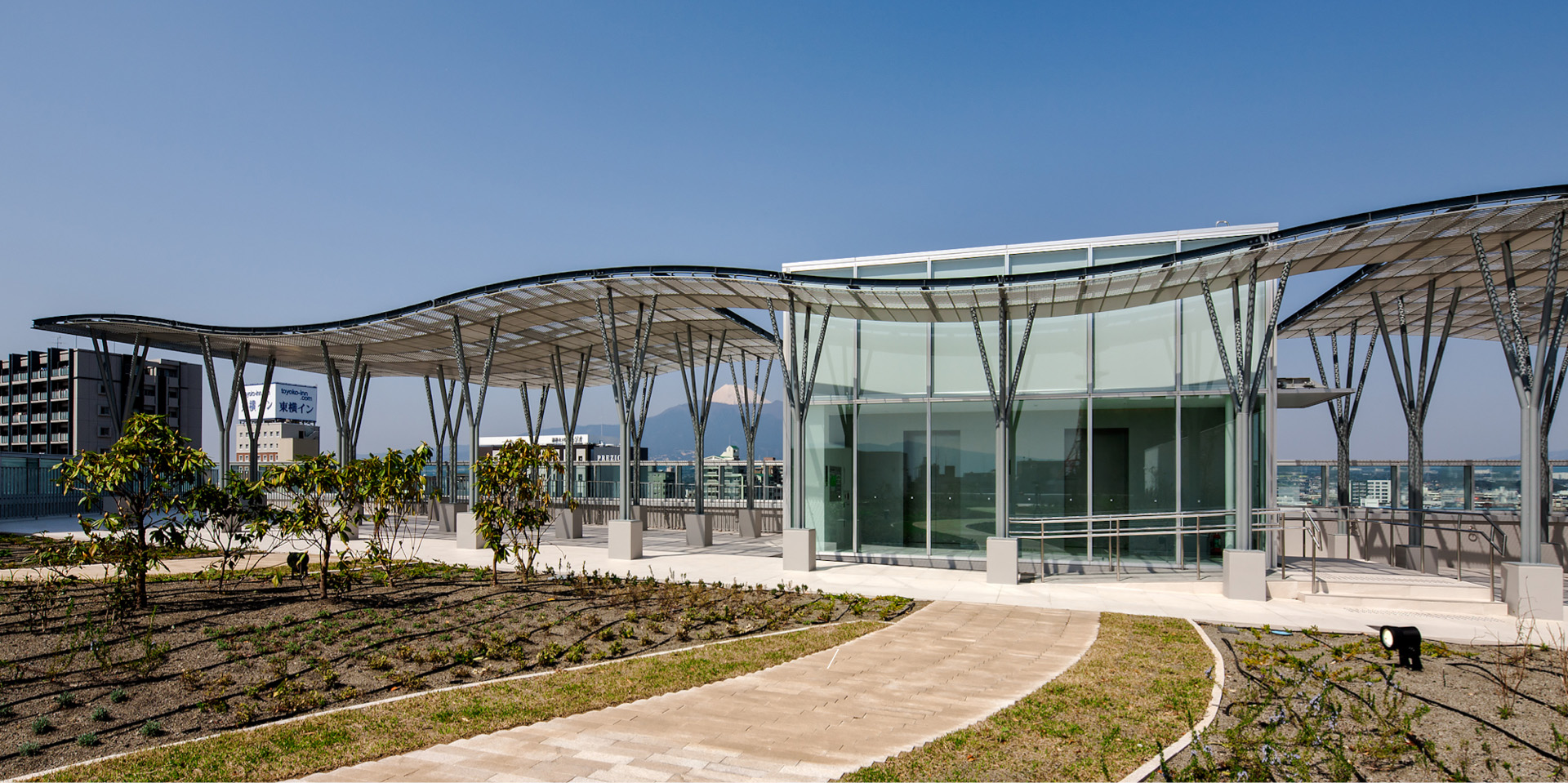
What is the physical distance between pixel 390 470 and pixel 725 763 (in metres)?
10.3

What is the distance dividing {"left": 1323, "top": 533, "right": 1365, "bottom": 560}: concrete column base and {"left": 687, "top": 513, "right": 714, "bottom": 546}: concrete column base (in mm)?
17200

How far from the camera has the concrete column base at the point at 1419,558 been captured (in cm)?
1855

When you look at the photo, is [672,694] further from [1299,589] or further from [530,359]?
[530,359]

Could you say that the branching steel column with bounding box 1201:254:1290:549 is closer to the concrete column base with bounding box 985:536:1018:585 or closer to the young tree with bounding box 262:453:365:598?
the concrete column base with bounding box 985:536:1018:585

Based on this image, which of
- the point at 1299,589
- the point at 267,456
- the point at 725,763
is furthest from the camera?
the point at 267,456

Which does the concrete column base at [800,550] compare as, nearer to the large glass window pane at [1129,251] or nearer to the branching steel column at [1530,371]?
the large glass window pane at [1129,251]

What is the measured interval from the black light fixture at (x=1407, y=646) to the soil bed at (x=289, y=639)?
6.15 metres

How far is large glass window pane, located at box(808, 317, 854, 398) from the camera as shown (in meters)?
19.3

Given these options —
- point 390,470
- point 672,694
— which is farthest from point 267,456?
point 672,694

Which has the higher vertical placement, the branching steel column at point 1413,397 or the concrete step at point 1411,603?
the branching steel column at point 1413,397

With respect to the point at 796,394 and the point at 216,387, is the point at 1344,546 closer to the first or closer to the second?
the point at 796,394

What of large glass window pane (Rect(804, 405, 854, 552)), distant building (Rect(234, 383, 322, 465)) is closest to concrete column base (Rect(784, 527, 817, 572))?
large glass window pane (Rect(804, 405, 854, 552))

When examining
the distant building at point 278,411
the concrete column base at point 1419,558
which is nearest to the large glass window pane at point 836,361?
the concrete column base at point 1419,558

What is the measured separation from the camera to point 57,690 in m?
7.44
